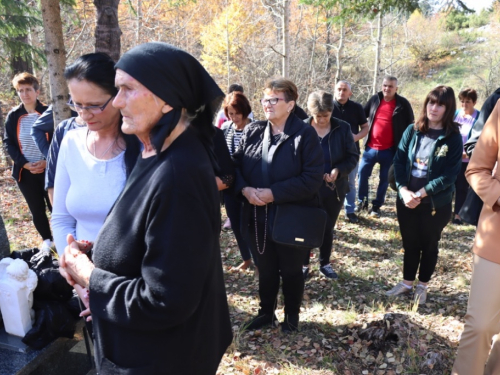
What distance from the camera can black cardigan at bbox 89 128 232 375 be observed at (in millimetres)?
1319

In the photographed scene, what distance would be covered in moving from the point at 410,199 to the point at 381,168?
3.29 m

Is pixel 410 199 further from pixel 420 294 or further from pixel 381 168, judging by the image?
pixel 381 168

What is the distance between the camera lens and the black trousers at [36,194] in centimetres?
507

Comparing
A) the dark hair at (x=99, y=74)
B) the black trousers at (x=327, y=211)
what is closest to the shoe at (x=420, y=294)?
the black trousers at (x=327, y=211)

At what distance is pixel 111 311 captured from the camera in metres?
1.42

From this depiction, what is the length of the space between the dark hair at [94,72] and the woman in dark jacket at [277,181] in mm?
1587

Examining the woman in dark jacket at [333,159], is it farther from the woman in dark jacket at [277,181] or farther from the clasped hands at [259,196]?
the clasped hands at [259,196]

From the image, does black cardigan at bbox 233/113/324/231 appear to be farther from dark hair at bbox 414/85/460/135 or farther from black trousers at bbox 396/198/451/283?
dark hair at bbox 414/85/460/135

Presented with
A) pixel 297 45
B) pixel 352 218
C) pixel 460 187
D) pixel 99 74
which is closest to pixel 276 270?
pixel 99 74

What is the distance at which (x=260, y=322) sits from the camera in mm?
3727

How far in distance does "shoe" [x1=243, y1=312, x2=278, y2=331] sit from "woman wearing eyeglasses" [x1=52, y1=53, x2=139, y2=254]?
2.05 metres

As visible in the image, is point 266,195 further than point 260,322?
No

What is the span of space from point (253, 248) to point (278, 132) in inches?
43.3

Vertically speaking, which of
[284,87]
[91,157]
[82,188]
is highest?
[284,87]
